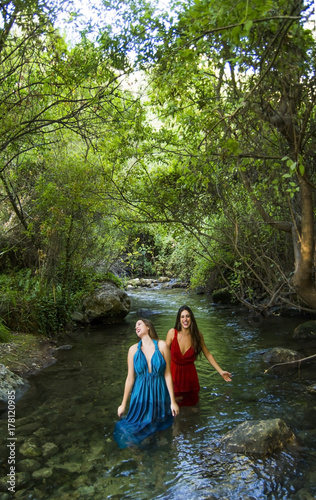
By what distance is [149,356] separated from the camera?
5.40 metres

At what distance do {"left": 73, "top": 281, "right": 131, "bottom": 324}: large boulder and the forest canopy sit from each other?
55cm

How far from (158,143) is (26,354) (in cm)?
563

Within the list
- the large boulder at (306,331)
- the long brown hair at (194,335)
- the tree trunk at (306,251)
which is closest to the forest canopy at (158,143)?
the tree trunk at (306,251)

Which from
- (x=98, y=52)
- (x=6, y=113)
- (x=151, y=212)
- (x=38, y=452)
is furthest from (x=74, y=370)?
(x=98, y=52)

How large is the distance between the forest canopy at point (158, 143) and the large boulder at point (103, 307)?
55 centimetres

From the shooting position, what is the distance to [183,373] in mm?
6473

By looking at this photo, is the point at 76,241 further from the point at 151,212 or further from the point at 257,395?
the point at 257,395

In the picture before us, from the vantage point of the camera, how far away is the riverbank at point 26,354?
26.2 ft

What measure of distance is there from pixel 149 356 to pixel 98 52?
5.07 meters

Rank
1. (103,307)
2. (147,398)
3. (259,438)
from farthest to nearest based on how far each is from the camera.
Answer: (103,307)
(147,398)
(259,438)

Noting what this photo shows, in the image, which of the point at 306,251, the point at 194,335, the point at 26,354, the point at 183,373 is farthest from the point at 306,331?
the point at 26,354

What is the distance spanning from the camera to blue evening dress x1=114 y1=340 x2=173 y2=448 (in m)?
5.32

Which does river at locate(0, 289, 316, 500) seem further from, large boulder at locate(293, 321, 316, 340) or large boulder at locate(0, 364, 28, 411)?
large boulder at locate(293, 321, 316, 340)

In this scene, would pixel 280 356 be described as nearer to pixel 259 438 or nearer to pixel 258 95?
pixel 259 438
